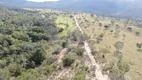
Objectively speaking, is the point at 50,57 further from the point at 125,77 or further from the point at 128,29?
the point at 128,29

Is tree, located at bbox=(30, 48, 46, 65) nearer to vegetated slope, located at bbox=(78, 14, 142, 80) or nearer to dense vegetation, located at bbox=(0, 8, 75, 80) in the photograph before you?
dense vegetation, located at bbox=(0, 8, 75, 80)

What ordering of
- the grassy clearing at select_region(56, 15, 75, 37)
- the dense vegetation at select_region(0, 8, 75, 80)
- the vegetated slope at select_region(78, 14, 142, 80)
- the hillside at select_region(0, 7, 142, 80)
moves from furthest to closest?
the grassy clearing at select_region(56, 15, 75, 37), the dense vegetation at select_region(0, 8, 75, 80), the vegetated slope at select_region(78, 14, 142, 80), the hillside at select_region(0, 7, 142, 80)

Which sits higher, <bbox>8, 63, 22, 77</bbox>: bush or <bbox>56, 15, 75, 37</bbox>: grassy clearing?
<bbox>56, 15, 75, 37</bbox>: grassy clearing

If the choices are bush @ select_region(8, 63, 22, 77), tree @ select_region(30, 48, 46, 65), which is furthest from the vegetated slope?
bush @ select_region(8, 63, 22, 77)

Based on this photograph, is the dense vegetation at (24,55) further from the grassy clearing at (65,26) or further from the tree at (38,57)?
the grassy clearing at (65,26)

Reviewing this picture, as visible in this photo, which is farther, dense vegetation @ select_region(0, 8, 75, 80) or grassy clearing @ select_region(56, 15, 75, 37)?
grassy clearing @ select_region(56, 15, 75, 37)

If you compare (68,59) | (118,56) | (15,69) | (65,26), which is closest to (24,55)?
(15,69)

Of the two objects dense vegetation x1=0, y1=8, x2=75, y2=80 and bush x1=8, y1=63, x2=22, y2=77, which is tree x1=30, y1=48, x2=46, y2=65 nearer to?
dense vegetation x1=0, y1=8, x2=75, y2=80

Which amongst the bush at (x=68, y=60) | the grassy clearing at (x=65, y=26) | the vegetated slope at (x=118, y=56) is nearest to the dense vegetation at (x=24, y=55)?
the bush at (x=68, y=60)

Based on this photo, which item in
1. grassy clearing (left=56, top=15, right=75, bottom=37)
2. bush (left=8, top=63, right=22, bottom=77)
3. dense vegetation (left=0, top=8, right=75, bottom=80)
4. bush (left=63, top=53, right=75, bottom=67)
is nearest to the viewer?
dense vegetation (left=0, top=8, right=75, bottom=80)

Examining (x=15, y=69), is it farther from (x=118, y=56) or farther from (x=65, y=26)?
(x=65, y=26)

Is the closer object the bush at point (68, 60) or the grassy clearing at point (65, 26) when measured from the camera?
the bush at point (68, 60)
